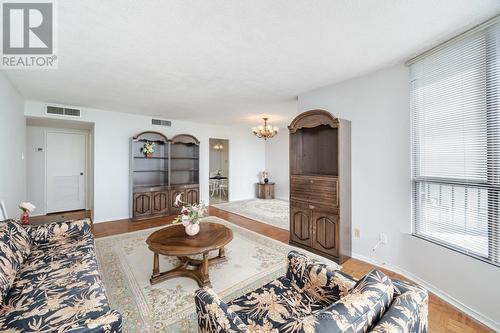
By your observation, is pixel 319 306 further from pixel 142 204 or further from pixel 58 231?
pixel 142 204

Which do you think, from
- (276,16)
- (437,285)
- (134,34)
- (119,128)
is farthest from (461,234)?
(119,128)

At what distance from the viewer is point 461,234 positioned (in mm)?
2016

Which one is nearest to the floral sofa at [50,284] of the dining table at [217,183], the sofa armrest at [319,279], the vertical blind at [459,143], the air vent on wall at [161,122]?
the sofa armrest at [319,279]

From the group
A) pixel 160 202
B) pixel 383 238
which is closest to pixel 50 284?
pixel 383 238

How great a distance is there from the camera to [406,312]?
909mm

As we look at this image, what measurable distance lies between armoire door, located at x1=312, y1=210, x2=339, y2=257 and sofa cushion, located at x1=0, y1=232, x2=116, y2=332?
252 cm

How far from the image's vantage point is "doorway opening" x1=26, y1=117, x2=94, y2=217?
5.06m

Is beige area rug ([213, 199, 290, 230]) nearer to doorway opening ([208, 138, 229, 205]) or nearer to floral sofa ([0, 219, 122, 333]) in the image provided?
doorway opening ([208, 138, 229, 205])

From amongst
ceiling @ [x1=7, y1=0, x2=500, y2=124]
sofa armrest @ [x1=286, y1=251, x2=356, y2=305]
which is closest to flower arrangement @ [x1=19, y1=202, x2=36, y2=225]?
ceiling @ [x1=7, y1=0, x2=500, y2=124]

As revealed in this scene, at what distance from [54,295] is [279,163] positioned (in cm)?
671

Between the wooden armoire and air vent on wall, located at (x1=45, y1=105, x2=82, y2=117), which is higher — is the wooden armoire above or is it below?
below

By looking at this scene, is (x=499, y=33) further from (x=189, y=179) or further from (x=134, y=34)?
(x=189, y=179)

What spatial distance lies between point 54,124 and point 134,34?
4.72 metres

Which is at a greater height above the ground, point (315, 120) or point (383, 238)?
point (315, 120)
